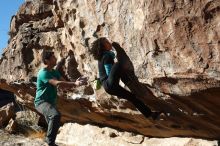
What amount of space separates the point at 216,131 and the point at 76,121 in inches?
212

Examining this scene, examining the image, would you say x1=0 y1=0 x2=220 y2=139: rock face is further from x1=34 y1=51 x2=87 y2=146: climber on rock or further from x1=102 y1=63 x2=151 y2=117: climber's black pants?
x1=34 y1=51 x2=87 y2=146: climber on rock

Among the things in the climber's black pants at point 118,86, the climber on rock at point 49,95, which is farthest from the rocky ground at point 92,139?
the climber on rock at point 49,95

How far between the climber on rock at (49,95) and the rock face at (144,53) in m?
1.29

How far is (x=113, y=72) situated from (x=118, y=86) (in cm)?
33

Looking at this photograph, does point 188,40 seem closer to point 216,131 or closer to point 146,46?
point 146,46

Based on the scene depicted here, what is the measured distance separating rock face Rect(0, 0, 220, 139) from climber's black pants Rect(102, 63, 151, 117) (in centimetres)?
25

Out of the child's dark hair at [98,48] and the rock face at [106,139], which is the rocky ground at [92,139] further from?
the child's dark hair at [98,48]

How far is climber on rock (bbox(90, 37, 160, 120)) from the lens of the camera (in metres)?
8.70

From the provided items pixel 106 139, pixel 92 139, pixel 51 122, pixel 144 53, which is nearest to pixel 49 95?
pixel 51 122

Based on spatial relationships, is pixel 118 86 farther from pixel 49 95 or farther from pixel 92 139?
pixel 92 139

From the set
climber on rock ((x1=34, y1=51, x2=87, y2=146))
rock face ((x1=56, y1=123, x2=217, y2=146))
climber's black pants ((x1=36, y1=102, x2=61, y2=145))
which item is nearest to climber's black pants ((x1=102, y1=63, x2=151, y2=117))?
climber on rock ((x1=34, y1=51, x2=87, y2=146))

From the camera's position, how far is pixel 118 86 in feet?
28.9

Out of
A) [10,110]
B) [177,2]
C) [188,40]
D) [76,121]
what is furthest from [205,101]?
[10,110]

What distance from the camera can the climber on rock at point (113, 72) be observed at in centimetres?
870
